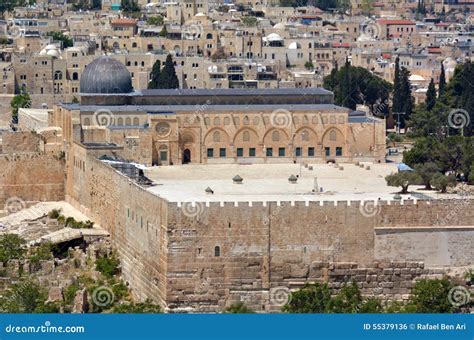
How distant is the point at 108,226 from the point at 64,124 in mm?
9438

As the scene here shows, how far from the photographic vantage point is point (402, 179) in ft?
158

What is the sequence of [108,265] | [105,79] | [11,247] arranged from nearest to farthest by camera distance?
1. [108,265]
2. [11,247]
3. [105,79]

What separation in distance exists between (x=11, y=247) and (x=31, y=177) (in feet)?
29.2

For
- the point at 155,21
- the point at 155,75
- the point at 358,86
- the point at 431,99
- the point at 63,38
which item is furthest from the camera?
the point at 155,21

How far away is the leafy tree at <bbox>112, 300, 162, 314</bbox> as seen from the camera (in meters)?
39.6

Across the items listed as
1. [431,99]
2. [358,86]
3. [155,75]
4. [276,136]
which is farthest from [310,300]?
[358,86]

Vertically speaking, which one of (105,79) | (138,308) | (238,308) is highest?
(105,79)

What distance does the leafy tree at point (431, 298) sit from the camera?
4091 centimetres

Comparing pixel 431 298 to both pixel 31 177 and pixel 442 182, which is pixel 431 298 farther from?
pixel 31 177

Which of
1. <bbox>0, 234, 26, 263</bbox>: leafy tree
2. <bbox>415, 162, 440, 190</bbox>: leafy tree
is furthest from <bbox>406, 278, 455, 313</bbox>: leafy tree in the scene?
<bbox>0, 234, 26, 263</bbox>: leafy tree

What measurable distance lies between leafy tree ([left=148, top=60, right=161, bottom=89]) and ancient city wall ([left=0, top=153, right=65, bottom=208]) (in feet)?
67.3

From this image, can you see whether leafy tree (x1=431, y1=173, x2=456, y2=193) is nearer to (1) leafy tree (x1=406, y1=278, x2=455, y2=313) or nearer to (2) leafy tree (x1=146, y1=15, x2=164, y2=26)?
(1) leafy tree (x1=406, y1=278, x2=455, y2=313)

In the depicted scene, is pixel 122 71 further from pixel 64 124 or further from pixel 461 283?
pixel 461 283

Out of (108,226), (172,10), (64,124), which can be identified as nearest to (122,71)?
(64,124)
